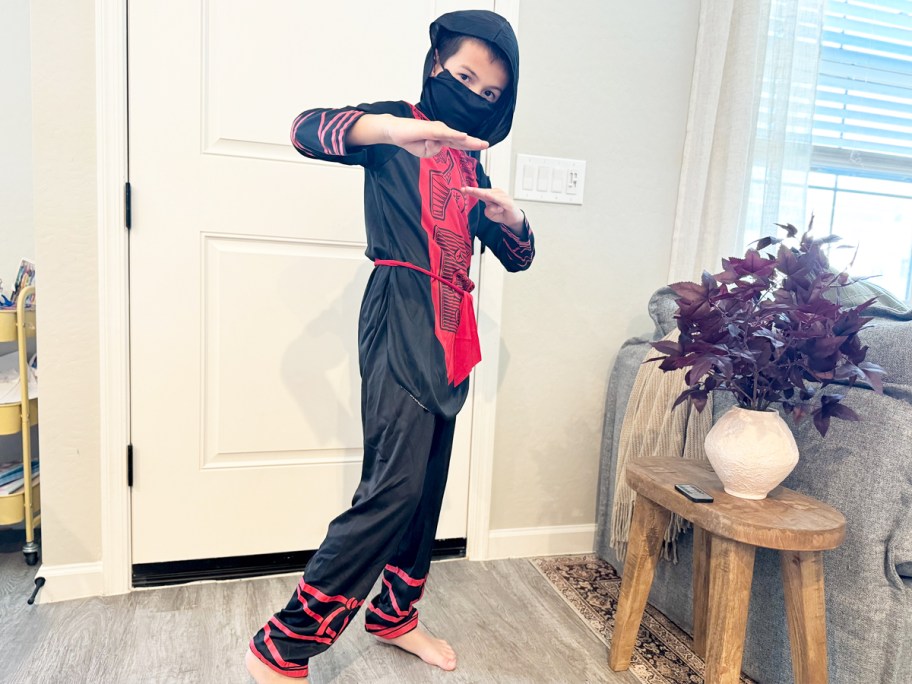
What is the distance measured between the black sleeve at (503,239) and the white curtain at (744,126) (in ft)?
2.72

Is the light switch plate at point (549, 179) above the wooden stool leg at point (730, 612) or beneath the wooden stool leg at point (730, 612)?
above

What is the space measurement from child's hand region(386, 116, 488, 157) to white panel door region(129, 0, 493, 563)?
708 mm

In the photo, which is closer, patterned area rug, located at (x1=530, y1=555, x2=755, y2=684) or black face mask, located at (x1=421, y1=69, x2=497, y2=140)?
black face mask, located at (x1=421, y1=69, x2=497, y2=140)

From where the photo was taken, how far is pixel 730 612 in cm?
111

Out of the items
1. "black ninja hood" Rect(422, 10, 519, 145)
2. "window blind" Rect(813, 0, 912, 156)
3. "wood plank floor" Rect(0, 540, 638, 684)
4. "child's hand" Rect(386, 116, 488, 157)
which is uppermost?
"window blind" Rect(813, 0, 912, 156)

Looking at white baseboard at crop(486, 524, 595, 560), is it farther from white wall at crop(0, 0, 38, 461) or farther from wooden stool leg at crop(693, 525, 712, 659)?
white wall at crop(0, 0, 38, 461)

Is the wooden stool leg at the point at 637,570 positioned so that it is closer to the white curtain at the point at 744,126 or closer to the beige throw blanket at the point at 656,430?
the beige throw blanket at the point at 656,430

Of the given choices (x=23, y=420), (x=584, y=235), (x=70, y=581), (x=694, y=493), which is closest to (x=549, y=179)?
(x=584, y=235)

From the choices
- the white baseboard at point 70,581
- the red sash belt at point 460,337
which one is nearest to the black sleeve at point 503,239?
the red sash belt at point 460,337

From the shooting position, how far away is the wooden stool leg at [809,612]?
3.64ft

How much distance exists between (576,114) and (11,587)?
199cm

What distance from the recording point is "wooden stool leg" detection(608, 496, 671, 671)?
4.35 feet

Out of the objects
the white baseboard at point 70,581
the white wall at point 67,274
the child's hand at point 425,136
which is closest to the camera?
the child's hand at point 425,136

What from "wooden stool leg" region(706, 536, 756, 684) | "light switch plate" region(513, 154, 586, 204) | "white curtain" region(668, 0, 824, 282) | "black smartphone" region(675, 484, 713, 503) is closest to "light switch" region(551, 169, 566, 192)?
"light switch plate" region(513, 154, 586, 204)
